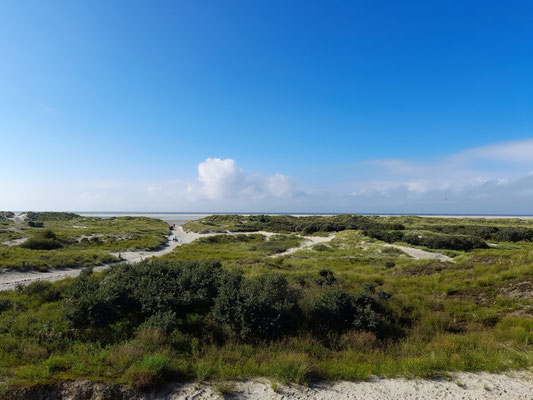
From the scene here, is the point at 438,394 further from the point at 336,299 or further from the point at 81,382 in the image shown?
the point at 81,382

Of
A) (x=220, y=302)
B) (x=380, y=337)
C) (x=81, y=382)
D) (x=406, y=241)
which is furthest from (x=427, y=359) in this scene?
(x=406, y=241)

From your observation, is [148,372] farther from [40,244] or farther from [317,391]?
[40,244]

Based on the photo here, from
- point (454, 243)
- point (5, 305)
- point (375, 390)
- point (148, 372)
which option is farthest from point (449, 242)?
point (5, 305)

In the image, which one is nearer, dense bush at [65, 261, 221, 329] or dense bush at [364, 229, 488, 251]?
dense bush at [65, 261, 221, 329]

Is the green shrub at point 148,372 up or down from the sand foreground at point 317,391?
up

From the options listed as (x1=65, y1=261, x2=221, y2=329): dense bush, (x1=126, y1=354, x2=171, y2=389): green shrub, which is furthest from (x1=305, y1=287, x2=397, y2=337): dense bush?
(x1=126, y1=354, x2=171, y2=389): green shrub

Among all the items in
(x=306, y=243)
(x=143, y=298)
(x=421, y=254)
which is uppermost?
(x=143, y=298)

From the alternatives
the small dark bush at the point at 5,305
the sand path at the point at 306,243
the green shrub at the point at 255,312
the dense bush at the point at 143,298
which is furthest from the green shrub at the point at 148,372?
the sand path at the point at 306,243

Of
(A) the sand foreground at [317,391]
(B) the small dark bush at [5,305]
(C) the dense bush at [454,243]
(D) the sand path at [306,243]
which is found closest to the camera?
(A) the sand foreground at [317,391]

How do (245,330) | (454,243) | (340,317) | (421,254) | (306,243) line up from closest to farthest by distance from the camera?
1. (245,330)
2. (340,317)
3. (421,254)
4. (454,243)
5. (306,243)

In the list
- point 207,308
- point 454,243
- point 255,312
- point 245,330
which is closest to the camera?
point 245,330

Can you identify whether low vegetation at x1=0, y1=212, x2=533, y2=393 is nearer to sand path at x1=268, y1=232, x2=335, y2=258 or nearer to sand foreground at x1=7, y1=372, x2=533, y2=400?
sand foreground at x1=7, y1=372, x2=533, y2=400

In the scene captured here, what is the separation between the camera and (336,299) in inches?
395

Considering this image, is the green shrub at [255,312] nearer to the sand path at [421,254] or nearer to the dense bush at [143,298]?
the dense bush at [143,298]
